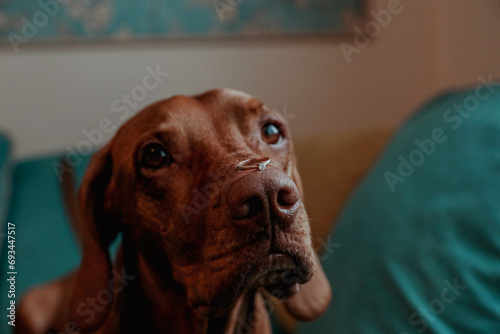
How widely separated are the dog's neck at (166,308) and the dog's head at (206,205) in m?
0.06

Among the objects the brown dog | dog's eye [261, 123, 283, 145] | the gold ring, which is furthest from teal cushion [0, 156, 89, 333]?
the gold ring

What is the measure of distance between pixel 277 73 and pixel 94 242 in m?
2.18

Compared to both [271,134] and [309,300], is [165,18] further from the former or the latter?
[309,300]

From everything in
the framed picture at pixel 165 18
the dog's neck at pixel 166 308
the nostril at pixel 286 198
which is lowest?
the dog's neck at pixel 166 308

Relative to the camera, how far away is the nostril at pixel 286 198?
3.29 ft

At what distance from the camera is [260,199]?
0.97 metres

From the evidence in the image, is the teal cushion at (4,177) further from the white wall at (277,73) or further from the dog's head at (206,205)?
the dog's head at (206,205)

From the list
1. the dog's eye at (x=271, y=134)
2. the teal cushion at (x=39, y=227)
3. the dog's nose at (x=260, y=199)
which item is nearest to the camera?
the dog's nose at (x=260, y=199)

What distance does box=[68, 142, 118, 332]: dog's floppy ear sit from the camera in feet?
4.74

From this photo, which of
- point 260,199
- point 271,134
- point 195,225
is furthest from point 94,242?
point 260,199

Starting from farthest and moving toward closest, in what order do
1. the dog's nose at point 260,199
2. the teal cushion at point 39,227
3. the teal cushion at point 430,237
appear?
the teal cushion at point 39,227 → the teal cushion at point 430,237 → the dog's nose at point 260,199

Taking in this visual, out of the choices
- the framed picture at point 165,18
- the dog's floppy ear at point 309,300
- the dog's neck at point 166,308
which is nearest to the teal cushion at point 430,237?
the dog's floppy ear at point 309,300

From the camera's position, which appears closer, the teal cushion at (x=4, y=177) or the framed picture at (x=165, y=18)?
the teal cushion at (x=4, y=177)

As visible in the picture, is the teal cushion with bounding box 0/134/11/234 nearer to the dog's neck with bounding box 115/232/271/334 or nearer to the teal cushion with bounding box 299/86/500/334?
the dog's neck with bounding box 115/232/271/334
